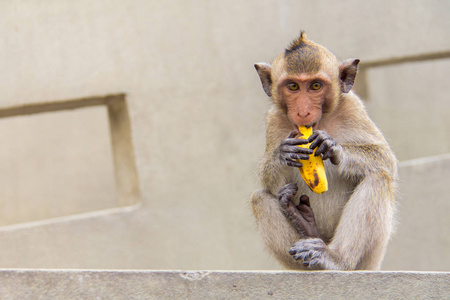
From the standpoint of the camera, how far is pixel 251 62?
6.59 metres

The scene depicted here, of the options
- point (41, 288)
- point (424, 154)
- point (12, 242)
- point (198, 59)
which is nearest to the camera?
point (41, 288)

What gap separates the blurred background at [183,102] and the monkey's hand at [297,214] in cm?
216

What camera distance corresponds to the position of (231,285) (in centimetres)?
292

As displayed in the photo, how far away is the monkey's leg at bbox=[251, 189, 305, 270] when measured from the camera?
3693 mm

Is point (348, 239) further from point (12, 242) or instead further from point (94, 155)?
point (94, 155)

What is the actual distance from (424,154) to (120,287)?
25.9 ft

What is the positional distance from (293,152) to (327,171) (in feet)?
1.36

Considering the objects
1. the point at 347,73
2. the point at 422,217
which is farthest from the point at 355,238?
the point at 422,217

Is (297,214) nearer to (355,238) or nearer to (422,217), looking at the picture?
(355,238)

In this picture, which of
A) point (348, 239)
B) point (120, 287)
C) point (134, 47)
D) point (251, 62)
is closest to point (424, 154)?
point (251, 62)

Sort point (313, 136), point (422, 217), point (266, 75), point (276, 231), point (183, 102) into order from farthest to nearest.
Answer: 1. point (422, 217)
2. point (183, 102)
3. point (266, 75)
4. point (276, 231)
5. point (313, 136)

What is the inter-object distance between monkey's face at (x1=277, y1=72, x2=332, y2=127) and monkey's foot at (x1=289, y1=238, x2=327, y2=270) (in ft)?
2.10

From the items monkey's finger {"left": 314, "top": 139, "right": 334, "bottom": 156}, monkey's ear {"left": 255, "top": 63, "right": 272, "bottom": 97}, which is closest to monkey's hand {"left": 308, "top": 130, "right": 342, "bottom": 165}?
monkey's finger {"left": 314, "top": 139, "right": 334, "bottom": 156}

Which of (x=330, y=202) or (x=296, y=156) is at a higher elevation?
(x=296, y=156)
